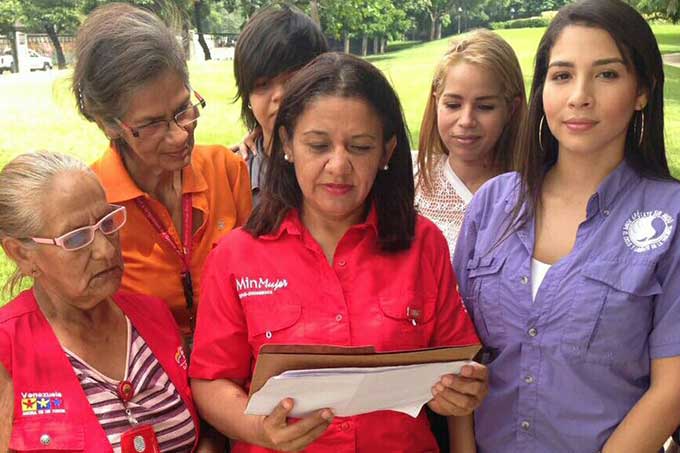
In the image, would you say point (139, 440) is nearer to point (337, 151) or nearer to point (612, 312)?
point (337, 151)

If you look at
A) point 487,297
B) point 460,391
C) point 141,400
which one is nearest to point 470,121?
point 487,297

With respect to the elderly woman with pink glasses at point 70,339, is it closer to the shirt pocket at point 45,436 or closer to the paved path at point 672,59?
the shirt pocket at point 45,436

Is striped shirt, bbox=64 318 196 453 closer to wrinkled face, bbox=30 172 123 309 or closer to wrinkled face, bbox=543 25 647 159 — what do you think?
wrinkled face, bbox=30 172 123 309

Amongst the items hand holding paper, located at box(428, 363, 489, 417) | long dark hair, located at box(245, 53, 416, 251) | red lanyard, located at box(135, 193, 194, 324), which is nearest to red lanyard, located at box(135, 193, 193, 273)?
red lanyard, located at box(135, 193, 194, 324)

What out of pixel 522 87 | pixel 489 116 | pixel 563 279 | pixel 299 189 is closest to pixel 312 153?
pixel 299 189

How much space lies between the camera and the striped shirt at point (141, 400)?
73.6 inches

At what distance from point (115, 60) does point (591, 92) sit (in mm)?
1419

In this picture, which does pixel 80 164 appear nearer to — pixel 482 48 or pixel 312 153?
pixel 312 153

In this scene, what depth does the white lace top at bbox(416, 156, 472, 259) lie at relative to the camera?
2807mm

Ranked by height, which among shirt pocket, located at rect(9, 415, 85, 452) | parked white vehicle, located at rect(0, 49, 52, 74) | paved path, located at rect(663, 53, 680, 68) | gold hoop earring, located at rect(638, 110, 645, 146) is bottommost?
paved path, located at rect(663, 53, 680, 68)

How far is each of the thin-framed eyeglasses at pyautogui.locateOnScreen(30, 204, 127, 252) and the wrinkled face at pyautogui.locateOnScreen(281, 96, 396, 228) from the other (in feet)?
1.73

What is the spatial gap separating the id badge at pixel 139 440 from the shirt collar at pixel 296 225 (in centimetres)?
63

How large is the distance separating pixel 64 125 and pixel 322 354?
8.05 metres

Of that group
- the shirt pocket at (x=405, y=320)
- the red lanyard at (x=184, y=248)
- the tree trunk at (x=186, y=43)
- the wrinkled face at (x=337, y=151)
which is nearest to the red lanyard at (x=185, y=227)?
the red lanyard at (x=184, y=248)
